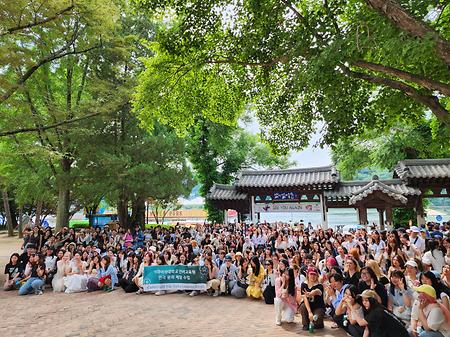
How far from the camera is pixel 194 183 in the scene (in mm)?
24219

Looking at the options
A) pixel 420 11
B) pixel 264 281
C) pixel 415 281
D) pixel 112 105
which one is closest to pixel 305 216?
pixel 264 281

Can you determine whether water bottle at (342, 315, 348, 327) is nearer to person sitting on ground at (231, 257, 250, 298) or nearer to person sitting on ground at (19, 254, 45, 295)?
person sitting on ground at (231, 257, 250, 298)

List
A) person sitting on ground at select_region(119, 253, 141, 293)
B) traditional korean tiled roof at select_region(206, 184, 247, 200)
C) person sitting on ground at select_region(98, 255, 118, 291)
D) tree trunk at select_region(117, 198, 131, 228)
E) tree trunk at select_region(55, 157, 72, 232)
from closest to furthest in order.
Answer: person sitting on ground at select_region(119, 253, 141, 293) < person sitting on ground at select_region(98, 255, 118, 291) < tree trunk at select_region(55, 157, 72, 232) < traditional korean tiled roof at select_region(206, 184, 247, 200) < tree trunk at select_region(117, 198, 131, 228)

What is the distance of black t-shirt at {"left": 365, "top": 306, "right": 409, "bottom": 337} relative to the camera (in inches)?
188

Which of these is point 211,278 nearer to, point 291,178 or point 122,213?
point 291,178

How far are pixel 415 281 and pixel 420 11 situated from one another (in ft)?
15.6

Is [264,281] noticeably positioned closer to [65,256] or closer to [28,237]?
[65,256]

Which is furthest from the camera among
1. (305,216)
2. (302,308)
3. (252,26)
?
(305,216)

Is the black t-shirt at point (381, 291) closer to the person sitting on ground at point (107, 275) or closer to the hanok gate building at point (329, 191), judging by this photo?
the person sitting on ground at point (107, 275)

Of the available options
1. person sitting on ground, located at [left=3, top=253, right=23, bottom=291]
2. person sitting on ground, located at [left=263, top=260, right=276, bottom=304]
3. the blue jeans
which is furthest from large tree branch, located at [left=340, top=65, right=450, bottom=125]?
person sitting on ground, located at [left=3, top=253, right=23, bottom=291]

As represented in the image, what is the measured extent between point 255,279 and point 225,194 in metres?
12.8

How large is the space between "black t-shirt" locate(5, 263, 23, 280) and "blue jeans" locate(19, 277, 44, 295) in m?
1.04

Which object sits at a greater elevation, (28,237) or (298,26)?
(298,26)

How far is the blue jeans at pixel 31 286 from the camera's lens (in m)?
10.5
